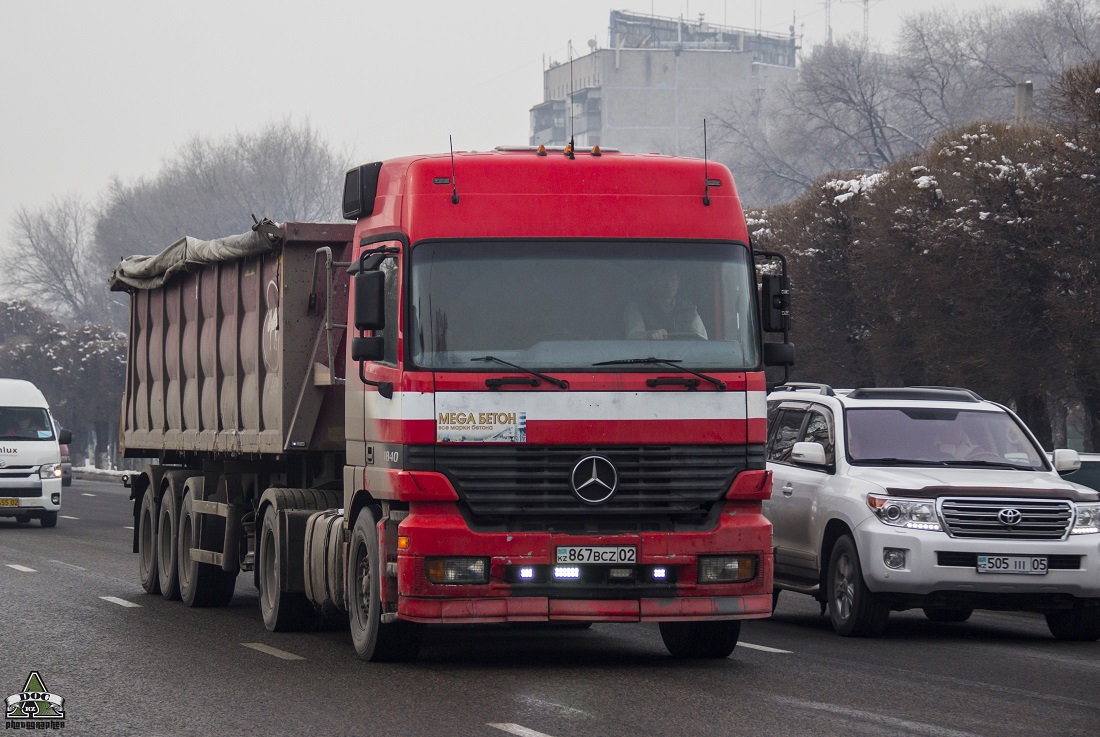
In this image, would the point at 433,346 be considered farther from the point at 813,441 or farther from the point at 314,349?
the point at 813,441

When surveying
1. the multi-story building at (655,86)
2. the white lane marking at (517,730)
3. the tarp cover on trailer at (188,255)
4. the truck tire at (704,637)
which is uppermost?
the multi-story building at (655,86)

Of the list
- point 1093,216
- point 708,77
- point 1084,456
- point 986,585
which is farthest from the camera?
point 708,77

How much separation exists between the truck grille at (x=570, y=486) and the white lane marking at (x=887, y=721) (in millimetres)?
1396

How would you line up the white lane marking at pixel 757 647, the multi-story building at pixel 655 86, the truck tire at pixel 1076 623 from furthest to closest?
the multi-story building at pixel 655 86
the truck tire at pixel 1076 623
the white lane marking at pixel 757 647

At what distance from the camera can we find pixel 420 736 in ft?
28.1

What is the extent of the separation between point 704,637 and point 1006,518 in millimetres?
2832

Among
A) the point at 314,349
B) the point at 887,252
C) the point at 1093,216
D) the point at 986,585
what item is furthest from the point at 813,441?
the point at 887,252

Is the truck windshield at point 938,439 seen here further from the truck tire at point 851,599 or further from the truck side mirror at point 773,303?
the truck side mirror at point 773,303

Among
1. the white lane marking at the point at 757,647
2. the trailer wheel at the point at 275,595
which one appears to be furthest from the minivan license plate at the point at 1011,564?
the trailer wheel at the point at 275,595

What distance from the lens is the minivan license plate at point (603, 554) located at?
35.0 feet

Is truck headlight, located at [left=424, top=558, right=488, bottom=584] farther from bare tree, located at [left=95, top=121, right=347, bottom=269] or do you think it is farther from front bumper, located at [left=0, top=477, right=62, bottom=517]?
bare tree, located at [left=95, top=121, right=347, bottom=269]

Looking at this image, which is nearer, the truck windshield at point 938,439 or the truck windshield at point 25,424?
the truck windshield at point 938,439

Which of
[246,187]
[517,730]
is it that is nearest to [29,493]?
[517,730]

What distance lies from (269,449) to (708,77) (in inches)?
6007
